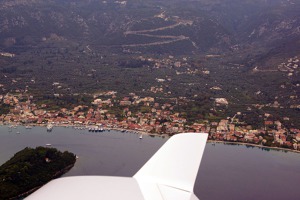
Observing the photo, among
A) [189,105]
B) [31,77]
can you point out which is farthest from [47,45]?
[189,105]

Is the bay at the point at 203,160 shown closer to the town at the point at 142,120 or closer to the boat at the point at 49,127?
the boat at the point at 49,127

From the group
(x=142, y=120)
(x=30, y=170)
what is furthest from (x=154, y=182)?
(x=142, y=120)

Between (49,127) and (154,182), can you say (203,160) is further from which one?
(154,182)

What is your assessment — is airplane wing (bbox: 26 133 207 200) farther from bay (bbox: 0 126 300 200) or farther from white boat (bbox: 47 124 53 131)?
white boat (bbox: 47 124 53 131)

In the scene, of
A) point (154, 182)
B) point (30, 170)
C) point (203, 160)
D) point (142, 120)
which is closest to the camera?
point (154, 182)

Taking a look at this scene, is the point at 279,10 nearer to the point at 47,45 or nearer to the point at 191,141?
the point at 47,45

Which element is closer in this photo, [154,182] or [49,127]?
[154,182]
